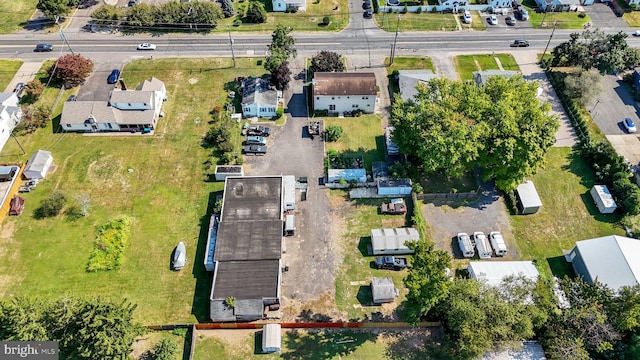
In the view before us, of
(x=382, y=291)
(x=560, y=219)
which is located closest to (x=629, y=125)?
(x=560, y=219)

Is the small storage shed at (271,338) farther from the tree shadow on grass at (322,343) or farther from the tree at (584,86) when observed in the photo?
the tree at (584,86)

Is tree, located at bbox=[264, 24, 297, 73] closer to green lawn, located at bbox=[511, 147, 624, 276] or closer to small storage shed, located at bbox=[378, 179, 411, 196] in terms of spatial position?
small storage shed, located at bbox=[378, 179, 411, 196]

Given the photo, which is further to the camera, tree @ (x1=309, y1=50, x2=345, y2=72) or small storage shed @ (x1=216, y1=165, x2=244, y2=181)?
tree @ (x1=309, y1=50, x2=345, y2=72)

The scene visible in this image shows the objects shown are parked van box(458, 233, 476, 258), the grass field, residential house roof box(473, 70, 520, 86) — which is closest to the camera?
the grass field

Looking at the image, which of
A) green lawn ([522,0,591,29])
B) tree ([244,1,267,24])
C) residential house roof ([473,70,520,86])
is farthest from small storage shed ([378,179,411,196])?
green lawn ([522,0,591,29])

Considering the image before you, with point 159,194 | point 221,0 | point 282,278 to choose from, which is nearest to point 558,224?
point 282,278

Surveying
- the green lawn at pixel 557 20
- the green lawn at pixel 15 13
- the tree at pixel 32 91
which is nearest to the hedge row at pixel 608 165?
the green lawn at pixel 557 20
